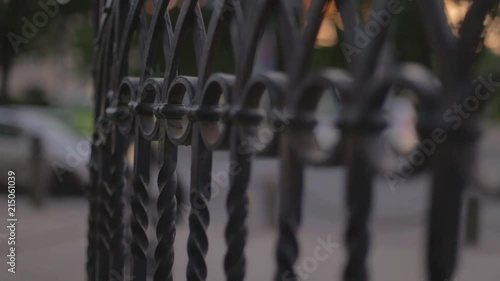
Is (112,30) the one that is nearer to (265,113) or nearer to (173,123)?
(173,123)

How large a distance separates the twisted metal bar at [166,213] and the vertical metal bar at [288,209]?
0.51m

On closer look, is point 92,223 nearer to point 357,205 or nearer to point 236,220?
point 236,220

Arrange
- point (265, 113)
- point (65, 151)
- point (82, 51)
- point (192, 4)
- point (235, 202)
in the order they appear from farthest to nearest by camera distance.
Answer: point (82, 51)
point (65, 151)
point (192, 4)
point (235, 202)
point (265, 113)

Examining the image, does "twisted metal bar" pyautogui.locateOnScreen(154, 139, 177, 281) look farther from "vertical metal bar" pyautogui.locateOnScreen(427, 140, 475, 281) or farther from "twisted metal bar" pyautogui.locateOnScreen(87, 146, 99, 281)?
"vertical metal bar" pyautogui.locateOnScreen(427, 140, 475, 281)

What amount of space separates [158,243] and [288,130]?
0.67 metres

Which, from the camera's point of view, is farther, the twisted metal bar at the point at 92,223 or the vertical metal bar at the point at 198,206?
the twisted metal bar at the point at 92,223

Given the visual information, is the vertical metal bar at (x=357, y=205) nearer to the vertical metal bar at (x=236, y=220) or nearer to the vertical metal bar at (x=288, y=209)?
the vertical metal bar at (x=288, y=209)

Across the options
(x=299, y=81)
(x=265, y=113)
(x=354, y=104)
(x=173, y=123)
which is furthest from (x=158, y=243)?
(x=354, y=104)

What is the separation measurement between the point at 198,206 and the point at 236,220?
0.14 meters

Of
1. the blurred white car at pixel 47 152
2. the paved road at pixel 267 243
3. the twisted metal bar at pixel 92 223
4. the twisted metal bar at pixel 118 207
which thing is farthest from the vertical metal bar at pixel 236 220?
the blurred white car at pixel 47 152

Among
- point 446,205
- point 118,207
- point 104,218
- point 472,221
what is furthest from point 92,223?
point 472,221

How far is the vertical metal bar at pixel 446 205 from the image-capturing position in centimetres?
88

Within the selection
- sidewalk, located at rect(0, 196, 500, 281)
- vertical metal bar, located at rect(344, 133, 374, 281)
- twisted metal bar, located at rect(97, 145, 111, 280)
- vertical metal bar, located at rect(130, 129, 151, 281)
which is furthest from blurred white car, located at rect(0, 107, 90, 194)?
vertical metal bar, located at rect(344, 133, 374, 281)

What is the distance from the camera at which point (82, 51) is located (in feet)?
76.6
